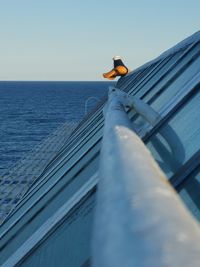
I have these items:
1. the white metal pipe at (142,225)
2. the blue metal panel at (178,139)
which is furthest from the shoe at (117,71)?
the white metal pipe at (142,225)

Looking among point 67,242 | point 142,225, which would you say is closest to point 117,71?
point 67,242

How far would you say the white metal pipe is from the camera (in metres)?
0.68

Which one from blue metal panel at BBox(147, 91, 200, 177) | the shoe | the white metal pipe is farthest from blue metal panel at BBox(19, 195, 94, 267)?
the shoe

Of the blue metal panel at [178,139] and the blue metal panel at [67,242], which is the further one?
the blue metal panel at [67,242]

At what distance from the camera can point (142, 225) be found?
0.76 meters

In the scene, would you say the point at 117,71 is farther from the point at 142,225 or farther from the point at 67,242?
the point at 142,225

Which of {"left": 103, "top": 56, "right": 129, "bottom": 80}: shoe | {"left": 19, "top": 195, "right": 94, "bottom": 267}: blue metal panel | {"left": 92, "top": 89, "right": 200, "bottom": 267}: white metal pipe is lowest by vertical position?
{"left": 92, "top": 89, "right": 200, "bottom": 267}: white metal pipe

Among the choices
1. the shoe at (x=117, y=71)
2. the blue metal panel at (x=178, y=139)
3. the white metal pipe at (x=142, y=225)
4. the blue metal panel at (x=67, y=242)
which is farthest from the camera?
the shoe at (x=117, y=71)

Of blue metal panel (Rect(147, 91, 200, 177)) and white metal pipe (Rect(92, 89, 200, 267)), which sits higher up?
blue metal panel (Rect(147, 91, 200, 177))

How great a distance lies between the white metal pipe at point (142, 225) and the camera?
0.68 m

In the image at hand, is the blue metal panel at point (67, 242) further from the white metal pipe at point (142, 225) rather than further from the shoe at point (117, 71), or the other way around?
the shoe at point (117, 71)

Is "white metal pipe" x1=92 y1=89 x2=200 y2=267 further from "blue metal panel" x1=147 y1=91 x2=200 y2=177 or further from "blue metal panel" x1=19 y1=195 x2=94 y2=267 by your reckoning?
"blue metal panel" x1=19 y1=195 x2=94 y2=267

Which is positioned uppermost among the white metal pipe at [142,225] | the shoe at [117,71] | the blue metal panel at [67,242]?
the shoe at [117,71]

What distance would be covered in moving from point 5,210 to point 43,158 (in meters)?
8.79
